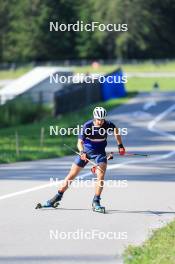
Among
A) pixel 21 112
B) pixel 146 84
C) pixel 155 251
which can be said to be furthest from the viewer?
pixel 146 84

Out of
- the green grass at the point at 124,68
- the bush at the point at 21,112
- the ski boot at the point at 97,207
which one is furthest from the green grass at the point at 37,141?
the green grass at the point at 124,68

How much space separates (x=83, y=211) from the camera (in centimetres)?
1419

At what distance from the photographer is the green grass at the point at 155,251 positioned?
33.7 feet

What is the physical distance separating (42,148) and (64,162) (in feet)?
12.1

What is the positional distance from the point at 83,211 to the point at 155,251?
353cm

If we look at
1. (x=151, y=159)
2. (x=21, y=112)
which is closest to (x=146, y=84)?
(x=21, y=112)

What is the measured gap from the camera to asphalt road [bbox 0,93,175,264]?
1109 cm

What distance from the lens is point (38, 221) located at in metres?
13.2

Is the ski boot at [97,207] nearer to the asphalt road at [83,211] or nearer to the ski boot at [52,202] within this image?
the asphalt road at [83,211]

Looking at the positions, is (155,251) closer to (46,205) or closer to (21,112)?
(46,205)

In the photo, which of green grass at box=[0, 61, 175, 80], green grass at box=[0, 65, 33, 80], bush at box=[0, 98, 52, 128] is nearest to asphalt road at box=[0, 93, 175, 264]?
bush at box=[0, 98, 52, 128]

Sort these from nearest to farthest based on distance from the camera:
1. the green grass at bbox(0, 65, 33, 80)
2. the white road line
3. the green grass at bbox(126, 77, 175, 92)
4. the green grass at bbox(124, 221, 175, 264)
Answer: the green grass at bbox(124, 221, 175, 264) < the white road line < the green grass at bbox(126, 77, 175, 92) < the green grass at bbox(0, 65, 33, 80)

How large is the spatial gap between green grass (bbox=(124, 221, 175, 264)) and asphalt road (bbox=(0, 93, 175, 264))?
0.19 metres

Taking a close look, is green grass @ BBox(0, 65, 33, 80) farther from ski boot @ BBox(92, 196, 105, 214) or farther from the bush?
ski boot @ BBox(92, 196, 105, 214)
